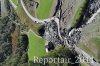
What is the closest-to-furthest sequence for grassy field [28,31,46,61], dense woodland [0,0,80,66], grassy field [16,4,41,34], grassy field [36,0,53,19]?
grassy field [36,0,53,19] → grassy field [28,31,46,61] → grassy field [16,4,41,34] → dense woodland [0,0,80,66]

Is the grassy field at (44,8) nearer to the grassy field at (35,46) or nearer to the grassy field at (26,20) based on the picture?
the grassy field at (26,20)

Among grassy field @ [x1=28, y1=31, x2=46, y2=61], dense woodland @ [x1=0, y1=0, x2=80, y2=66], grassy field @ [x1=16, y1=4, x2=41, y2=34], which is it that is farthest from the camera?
dense woodland @ [x1=0, y1=0, x2=80, y2=66]

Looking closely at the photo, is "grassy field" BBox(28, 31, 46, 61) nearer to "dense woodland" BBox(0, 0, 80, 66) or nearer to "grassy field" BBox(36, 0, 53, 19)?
"dense woodland" BBox(0, 0, 80, 66)

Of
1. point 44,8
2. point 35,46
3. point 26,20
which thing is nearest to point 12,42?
point 26,20

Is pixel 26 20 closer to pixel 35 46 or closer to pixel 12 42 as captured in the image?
pixel 35 46

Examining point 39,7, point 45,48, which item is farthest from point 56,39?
point 39,7

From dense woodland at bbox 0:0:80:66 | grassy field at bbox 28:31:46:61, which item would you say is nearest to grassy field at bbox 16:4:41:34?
grassy field at bbox 28:31:46:61

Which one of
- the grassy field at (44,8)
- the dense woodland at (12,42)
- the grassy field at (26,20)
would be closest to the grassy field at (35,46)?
the grassy field at (26,20)
